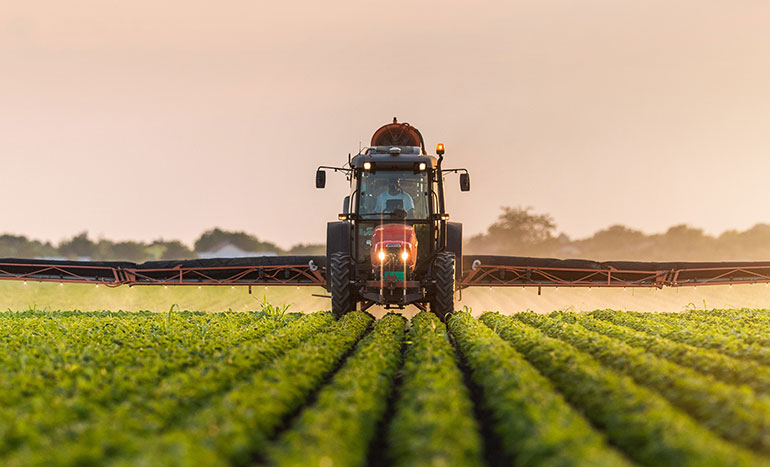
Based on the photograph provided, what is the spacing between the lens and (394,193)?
14.2 m

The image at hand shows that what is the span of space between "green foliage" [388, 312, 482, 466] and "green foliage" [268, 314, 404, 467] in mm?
231

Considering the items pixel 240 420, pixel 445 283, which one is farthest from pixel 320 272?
pixel 240 420

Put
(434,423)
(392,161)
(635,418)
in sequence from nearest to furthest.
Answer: (434,423), (635,418), (392,161)

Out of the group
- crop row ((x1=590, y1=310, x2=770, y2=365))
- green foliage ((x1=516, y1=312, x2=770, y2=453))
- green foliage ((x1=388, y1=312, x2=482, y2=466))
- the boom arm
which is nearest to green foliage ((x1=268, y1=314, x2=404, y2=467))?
green foliage ((x1=388, y1=312, x2=482, y2=466))

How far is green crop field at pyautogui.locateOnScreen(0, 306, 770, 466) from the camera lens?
14.1ft

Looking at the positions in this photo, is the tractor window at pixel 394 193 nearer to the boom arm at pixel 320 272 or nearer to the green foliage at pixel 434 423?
the boom arm at pixel 320 272

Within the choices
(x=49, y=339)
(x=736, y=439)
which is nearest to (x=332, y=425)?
(x=736, y=439)

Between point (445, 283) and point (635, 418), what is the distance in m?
8.80

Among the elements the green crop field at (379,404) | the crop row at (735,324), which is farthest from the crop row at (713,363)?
the crop row at (735,324)

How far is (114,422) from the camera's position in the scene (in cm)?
492

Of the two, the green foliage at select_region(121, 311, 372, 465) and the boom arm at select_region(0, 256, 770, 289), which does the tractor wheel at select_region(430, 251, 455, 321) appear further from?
the green foliage at select_region(121, 311, 372, 465)

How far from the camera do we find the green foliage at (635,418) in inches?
165

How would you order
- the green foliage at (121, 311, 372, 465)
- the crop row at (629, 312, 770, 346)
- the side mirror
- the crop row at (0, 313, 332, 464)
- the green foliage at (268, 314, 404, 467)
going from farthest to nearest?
the side mirror < the crop row at (629, 312, 770, 346) < the crop row at (0, 313, 332, 464) < the green foliage at (268, 314, 404, 467) < the green foliage at (121, 311, 372, 465)

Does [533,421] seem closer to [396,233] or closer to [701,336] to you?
[701,336]
